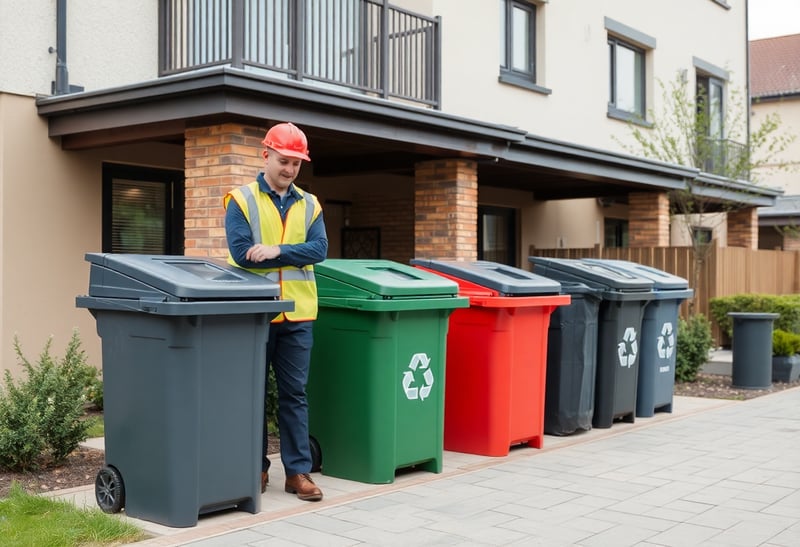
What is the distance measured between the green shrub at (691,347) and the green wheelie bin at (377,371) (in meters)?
6.13

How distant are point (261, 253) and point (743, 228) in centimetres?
1625

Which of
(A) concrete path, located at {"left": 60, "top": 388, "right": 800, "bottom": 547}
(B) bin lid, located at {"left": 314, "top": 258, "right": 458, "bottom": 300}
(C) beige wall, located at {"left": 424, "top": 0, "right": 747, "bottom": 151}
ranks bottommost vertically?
(A) concrete path, located at {"left": 60, "top": 388, "right": 800, "bottom": 547}

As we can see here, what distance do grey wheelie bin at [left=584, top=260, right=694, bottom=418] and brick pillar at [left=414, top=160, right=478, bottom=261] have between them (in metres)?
2.29

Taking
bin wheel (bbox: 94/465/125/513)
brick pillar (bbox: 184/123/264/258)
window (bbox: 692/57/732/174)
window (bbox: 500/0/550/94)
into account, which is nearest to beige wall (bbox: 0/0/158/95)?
brick pillar (bbox: 184/123/264/258)

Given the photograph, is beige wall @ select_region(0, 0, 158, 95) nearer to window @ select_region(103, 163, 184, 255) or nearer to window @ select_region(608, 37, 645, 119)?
window @ select_region(103, 163, 184, 255)

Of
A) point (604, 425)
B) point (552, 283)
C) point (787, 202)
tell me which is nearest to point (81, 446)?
point (552, 283)

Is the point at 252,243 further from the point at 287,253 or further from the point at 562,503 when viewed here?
the point at 562,503

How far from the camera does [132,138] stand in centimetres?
847

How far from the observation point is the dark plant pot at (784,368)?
12.2 m

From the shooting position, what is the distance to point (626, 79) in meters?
17.5

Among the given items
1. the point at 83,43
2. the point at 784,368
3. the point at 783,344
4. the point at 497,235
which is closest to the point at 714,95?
the point at 497,235

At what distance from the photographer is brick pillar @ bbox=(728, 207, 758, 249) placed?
19375 millimetres

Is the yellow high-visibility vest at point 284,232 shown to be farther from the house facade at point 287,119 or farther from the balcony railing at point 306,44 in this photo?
the balcony railing at point 306,44

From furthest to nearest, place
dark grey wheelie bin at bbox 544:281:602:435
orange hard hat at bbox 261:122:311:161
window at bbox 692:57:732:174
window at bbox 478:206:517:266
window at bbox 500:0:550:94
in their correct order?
window at bbox 692:57:732:174 → window at bbox 478:206:517:266 → window at bbox 500:0:550:94 → dark grey wheelie bin at bbox 544:281:602:435 → orange hard hat at bbox 261:122:311:161
